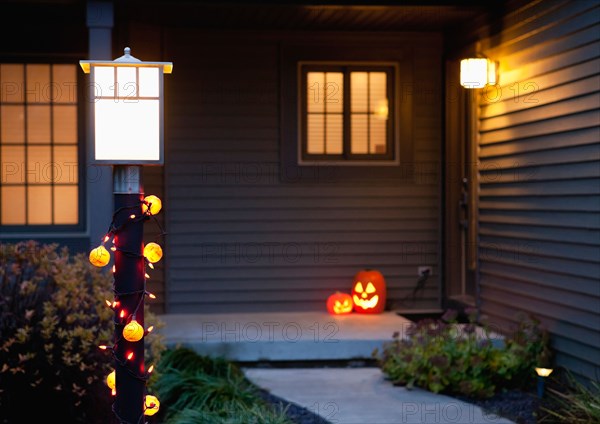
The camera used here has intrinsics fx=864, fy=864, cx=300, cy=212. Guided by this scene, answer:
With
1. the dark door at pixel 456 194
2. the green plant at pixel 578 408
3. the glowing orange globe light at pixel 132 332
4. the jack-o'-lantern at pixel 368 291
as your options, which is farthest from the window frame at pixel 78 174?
the glowing orange globe light at pixel 132 332

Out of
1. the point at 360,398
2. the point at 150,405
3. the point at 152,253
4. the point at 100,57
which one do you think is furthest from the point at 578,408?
the point at 100,57

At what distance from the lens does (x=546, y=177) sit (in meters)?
6.57

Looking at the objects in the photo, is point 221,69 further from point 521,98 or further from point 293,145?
point 521,98

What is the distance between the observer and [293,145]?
854cm

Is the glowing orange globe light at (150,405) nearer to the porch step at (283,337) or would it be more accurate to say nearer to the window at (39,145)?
the porch step at (283,337)

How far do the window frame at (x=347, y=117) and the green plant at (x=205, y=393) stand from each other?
290cm

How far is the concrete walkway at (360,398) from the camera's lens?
563 cm

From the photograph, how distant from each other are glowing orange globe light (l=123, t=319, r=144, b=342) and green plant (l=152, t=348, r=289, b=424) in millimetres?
1974

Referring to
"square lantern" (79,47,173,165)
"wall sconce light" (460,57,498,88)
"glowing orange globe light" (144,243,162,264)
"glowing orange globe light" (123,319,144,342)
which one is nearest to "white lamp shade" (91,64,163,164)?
"square lantern" (79,47,173,165)

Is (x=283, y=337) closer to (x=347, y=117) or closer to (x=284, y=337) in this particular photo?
(x=284, y=337)

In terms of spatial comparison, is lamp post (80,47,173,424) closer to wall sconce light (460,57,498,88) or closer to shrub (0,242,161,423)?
shrub (0,242,161,423)

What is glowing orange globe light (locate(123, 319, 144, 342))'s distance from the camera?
2928mm

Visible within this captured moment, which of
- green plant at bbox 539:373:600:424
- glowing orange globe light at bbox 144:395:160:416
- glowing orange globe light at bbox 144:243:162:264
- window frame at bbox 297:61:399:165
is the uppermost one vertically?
window frame at bbox 297:61:399:165

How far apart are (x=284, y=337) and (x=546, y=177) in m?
2.56
